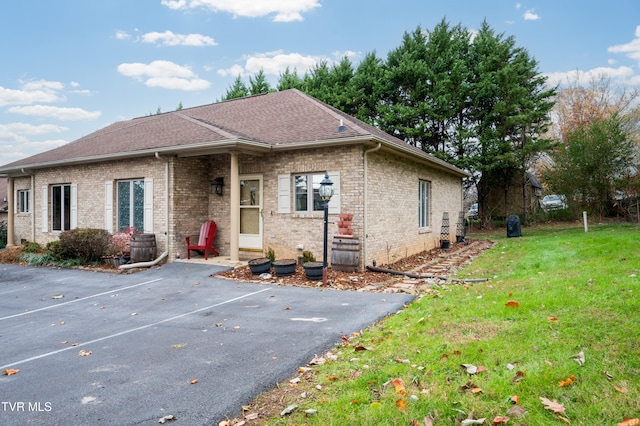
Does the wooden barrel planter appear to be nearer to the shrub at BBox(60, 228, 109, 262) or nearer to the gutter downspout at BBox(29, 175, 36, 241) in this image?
the shrub at BBox(60, 228, 109, 262)

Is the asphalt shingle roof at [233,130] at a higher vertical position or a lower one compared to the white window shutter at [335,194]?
higher

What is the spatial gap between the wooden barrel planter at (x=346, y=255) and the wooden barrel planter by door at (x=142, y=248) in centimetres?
510

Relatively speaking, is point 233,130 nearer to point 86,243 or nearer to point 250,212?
point 250,212

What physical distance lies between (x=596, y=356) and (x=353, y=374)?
2015 mm

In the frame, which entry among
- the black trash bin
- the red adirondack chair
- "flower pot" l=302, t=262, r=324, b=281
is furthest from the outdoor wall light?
the black trash bin

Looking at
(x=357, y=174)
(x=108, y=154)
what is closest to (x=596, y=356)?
(x=357, y=174)

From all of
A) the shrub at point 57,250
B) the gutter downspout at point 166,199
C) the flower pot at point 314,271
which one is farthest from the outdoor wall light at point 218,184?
the shrub at point 57,250

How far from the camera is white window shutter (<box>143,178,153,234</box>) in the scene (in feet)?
35.9

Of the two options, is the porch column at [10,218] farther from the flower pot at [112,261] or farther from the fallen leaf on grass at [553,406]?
the fallen leaf on grass at [553,406]

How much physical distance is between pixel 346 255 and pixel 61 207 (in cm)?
1092

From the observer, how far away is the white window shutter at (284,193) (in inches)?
395

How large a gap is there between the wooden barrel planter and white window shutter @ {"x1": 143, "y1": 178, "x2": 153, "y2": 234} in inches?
219

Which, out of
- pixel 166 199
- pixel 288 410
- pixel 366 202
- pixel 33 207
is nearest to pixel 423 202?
pixel 366 202

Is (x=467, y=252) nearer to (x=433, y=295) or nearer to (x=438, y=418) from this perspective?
(x=433, y=295)
